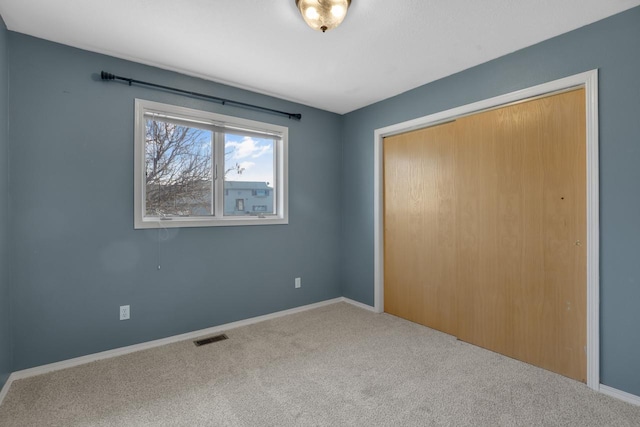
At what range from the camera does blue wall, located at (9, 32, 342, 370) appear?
7.34ft

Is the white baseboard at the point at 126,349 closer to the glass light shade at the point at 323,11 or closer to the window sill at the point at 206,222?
the window sill at the point at 206,222

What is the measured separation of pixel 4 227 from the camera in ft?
6.84

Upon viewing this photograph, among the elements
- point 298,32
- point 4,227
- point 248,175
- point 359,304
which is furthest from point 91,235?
point 359,304

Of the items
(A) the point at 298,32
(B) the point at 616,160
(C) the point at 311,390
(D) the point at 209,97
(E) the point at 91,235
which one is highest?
(A) the point at 298,32

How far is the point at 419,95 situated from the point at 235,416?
3.12 metres

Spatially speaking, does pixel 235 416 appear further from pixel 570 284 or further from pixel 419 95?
pixel 419 95

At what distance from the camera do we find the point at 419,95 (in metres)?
3.18

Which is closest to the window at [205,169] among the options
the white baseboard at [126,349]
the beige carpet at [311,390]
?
the white baseboard at [126,349]

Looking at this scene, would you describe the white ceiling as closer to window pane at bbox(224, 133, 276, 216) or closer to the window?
the window

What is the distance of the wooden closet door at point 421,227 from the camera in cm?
299

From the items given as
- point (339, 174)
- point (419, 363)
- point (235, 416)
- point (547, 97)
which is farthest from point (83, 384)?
point (547, 97)

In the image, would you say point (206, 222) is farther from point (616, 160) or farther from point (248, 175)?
point (616, 160)

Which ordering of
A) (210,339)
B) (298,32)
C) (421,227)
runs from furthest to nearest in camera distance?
→ 1. (421,227)
2. (210,339)
3. (298,32)

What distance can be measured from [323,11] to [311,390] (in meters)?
2.36
